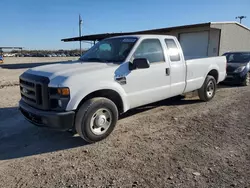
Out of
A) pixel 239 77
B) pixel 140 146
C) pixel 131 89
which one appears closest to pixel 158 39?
pixel 131 89

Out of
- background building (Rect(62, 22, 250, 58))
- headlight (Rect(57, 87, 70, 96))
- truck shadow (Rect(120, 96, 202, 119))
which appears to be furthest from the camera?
background building (Rect(62, 22, 250, 58))

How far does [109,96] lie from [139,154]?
4.29 feet

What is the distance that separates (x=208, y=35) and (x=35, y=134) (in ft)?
53.6

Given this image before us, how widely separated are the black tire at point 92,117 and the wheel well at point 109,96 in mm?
127

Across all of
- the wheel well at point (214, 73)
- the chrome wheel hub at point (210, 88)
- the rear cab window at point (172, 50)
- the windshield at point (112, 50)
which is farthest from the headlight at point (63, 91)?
the wheel well at point (214, 73)

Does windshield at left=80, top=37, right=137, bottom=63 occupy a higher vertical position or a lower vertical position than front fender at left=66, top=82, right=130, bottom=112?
higher

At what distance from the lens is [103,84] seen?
3850mm

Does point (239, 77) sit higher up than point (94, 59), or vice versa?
point (94, 59)

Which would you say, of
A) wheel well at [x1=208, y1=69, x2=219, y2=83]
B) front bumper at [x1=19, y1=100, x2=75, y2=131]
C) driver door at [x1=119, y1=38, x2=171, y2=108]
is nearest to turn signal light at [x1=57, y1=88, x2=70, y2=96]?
front bumper at [x1=19, y1=100, x2=75, y2=131]

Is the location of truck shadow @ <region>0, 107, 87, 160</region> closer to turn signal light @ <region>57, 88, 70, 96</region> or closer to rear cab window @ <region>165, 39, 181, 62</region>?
turn signal light @ <region>57, 88, 70, 96</region>

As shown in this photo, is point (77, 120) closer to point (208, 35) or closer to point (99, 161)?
point (99, 161)

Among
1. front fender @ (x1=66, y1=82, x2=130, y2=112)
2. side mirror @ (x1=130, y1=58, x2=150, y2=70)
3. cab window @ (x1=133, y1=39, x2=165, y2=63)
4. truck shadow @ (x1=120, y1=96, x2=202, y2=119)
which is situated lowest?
truck shadow @ (x1=120, y1=96, x2=202, y2=119)

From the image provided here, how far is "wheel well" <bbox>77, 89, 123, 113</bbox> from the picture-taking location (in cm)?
390

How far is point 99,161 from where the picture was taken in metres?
3.36
